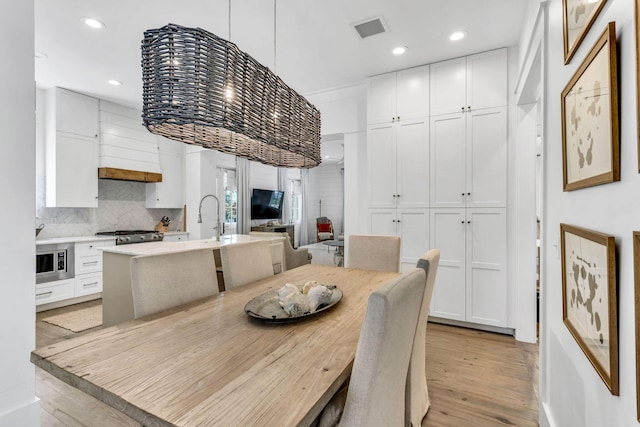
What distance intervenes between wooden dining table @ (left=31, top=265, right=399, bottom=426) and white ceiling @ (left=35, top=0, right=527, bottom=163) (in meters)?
2.39

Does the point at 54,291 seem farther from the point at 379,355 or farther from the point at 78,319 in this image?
the point at 379,355

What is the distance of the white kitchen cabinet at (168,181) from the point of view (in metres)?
5.26

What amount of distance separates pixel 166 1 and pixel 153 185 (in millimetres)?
3554

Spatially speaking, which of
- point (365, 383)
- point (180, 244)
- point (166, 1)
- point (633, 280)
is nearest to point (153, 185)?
point (180, 244)

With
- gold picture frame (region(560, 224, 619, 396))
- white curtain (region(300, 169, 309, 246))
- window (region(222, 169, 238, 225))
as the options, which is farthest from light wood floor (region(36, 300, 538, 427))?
white curtain (region(300, 169, 309, 246))

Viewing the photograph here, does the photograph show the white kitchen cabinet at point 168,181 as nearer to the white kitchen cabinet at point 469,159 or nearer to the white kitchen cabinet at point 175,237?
the white kitchen cabinet at point 175,237

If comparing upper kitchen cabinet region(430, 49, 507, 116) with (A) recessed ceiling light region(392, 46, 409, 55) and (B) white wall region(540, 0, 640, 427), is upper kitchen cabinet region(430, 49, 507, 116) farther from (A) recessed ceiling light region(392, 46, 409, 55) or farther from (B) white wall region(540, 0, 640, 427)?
(B) white wall region(540, 0, 640, 427)

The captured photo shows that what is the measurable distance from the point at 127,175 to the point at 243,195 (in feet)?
7.53

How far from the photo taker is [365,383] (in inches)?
34.1

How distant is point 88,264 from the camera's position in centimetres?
418

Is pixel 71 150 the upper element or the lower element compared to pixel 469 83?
lower

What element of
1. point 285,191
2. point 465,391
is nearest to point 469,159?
point 465,391

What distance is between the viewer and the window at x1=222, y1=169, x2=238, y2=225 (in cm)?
657

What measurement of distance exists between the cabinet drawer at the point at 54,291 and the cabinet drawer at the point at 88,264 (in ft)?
0.56
